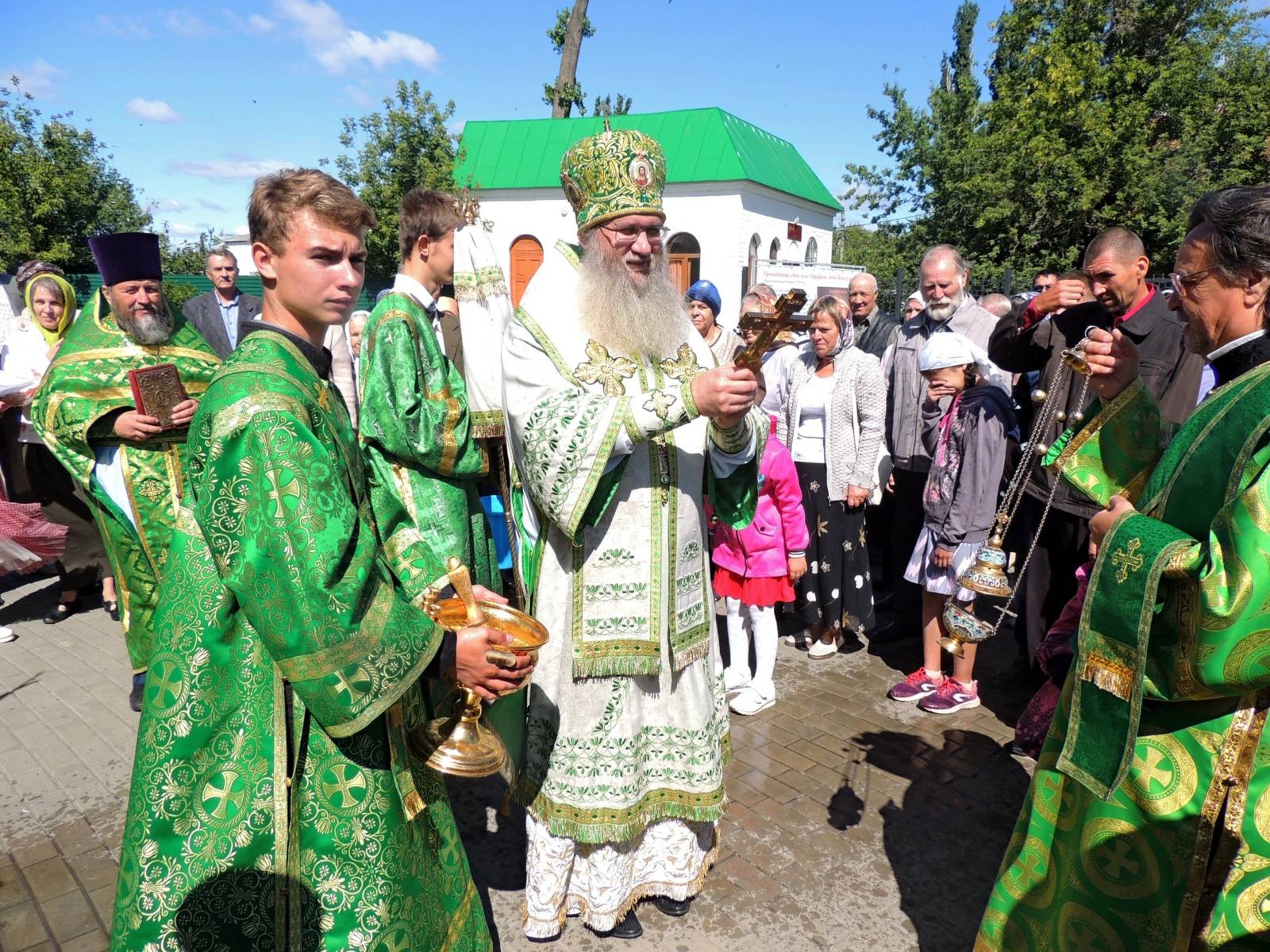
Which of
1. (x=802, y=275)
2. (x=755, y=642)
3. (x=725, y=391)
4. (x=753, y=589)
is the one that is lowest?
(x=755, y=642)

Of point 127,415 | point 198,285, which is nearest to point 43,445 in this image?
point 127,415

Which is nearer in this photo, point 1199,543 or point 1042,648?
point 1199,543

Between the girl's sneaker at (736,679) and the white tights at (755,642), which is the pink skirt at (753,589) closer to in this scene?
the white tights at (755,642)

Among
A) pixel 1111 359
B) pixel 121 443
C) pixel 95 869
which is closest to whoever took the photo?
pixel 1111 359

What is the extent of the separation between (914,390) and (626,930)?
13.9ft

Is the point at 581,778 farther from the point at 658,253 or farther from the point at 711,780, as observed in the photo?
the point at 658,253

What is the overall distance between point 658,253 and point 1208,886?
2384 mm

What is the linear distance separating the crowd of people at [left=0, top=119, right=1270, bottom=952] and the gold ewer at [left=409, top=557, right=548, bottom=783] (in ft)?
0.20

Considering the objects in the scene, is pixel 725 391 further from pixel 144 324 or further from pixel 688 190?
pixel 688 190

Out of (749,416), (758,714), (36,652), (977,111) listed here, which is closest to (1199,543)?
(749,416)

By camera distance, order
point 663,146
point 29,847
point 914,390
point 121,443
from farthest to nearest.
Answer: point 663,146 < point 914,390 < point 121,443 < point 29,847

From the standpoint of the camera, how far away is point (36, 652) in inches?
222

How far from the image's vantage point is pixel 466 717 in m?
1.98

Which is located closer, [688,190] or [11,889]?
[11,889]
